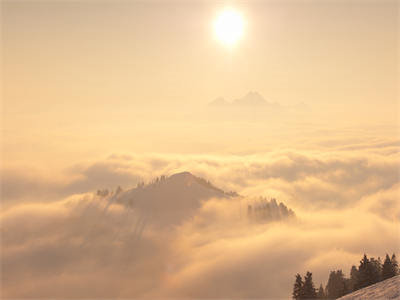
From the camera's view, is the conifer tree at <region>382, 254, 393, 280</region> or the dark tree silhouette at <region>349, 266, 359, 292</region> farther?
the dark tree silhouette at <region>349, 266, 359, 292</region>

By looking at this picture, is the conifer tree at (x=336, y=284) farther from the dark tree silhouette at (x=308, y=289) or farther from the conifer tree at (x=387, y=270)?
the dark tree silhouette at (x=308, y=289)

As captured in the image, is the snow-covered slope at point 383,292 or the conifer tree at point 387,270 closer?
the snow-covered slope at point 383,292

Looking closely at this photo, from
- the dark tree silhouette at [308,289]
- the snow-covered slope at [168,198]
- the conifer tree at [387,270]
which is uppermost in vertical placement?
the snow-covered slope at [168,198]

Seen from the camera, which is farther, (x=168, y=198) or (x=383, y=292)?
(x=168, y=198)

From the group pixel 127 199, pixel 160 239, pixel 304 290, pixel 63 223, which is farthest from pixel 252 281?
pixel 63 223

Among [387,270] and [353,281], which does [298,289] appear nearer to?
[387,270]

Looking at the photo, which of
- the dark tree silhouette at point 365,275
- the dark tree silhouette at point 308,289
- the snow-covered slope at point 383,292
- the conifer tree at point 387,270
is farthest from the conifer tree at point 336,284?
the snow-covered slope at point 383,292

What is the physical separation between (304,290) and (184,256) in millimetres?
120911

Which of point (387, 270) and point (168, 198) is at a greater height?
point (168, 198)

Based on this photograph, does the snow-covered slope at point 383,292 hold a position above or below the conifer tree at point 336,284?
below

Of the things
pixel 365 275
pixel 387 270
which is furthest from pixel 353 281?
pixel 365 275

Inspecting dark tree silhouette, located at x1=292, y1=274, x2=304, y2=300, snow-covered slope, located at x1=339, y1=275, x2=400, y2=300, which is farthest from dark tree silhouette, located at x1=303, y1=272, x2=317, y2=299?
snow-covered slope, located at x1=339, y1=275, x2=400, y2=300

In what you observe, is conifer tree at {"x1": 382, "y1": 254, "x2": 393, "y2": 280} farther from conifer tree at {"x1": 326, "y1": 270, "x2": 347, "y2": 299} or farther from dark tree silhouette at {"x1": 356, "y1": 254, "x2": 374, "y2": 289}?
conifer tree at {"x1": 326, "y1": 270, "x2": 347, "y2": 299}

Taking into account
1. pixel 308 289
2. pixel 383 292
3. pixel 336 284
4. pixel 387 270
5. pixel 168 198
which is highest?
pixel 168 198
